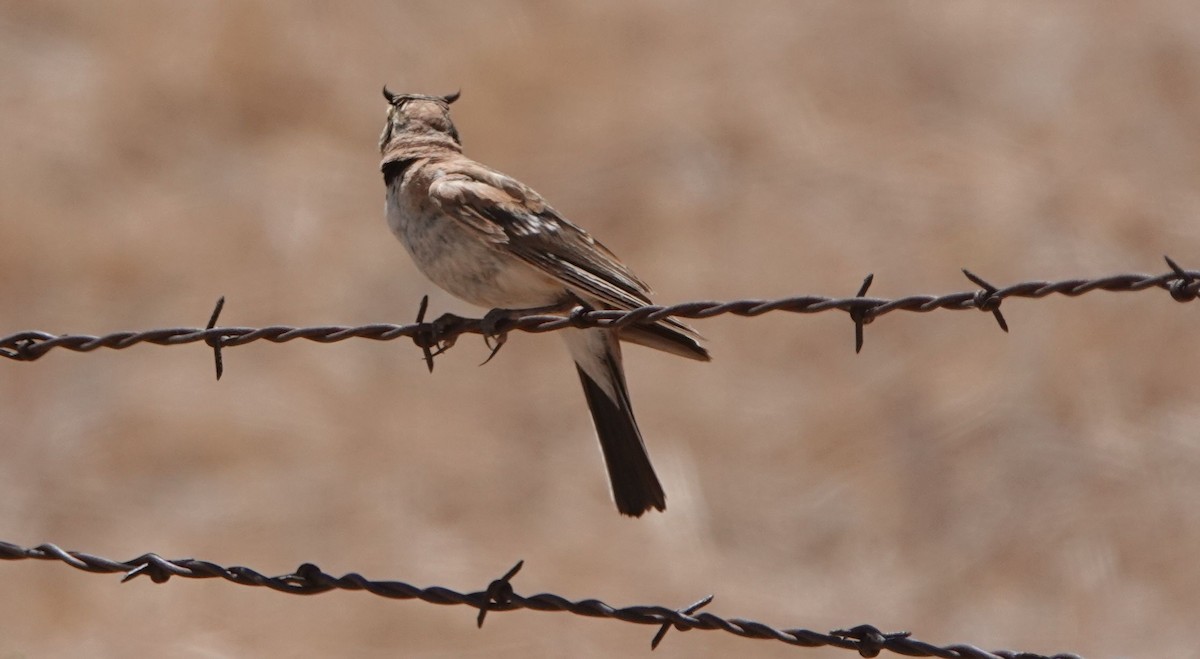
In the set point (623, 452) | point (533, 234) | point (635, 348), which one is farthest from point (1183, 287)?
point (635, 348)

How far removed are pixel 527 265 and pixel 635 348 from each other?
25.8 ft

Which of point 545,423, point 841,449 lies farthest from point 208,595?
point 841,449

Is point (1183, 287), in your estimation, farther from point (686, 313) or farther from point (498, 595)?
point (498, 595)

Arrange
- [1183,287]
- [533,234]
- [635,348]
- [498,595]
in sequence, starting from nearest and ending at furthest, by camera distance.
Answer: [1183,287], [498,595], [533,234], [635,348]

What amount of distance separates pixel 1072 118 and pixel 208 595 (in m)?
9.18

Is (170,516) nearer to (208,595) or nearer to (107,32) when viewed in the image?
(208,595)

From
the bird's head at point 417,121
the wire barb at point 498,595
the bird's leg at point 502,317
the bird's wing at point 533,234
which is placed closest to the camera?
the wire barb at point 498,595

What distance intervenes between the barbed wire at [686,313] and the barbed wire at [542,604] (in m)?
0.51

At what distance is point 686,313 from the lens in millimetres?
4051

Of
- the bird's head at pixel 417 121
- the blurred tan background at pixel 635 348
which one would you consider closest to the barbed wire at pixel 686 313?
the bird's head at pixel 417 121

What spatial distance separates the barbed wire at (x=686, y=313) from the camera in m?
3.74

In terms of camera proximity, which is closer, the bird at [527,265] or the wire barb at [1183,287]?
the wire barb at [1183,287]

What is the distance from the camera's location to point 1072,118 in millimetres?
15703

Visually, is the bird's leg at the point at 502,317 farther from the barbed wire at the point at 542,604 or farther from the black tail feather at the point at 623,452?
the barbed wire at the point at 542,604
